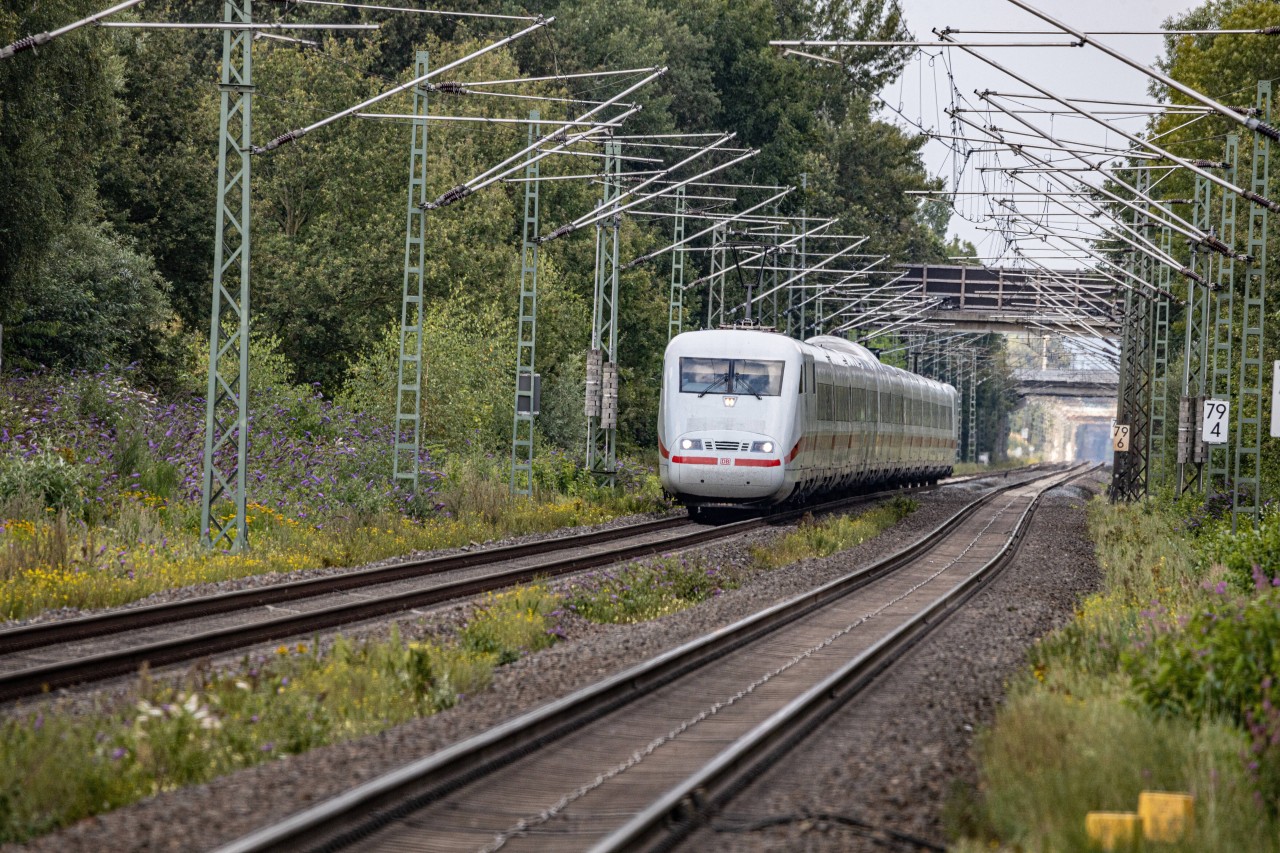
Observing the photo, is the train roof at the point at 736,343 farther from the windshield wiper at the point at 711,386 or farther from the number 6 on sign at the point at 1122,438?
the number 6 on sign at the point at 1122,438

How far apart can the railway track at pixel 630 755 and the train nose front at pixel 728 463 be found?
42.7ft

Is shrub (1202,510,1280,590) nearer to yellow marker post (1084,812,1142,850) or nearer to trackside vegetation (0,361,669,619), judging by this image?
trackside vegetation (0,361,669,619)

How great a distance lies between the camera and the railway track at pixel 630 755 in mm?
7953

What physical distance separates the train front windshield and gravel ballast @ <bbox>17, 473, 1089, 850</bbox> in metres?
11.5

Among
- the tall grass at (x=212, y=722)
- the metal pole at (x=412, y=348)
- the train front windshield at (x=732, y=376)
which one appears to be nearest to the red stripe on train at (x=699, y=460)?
the train front windshield at (x=732, y=376)

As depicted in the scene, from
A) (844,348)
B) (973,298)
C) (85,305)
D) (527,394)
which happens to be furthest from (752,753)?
(973,298)

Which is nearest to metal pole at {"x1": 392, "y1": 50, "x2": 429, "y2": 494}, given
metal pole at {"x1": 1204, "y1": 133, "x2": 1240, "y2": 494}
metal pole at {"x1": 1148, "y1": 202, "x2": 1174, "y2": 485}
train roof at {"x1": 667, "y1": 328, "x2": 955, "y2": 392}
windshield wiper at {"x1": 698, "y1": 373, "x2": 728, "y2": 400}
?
train roof at {"x1": 667, "y1": 328, "x2": 955, "y2": 392}

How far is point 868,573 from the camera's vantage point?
23.2 metres

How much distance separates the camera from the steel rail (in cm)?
796

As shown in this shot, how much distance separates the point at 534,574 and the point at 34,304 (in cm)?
1993

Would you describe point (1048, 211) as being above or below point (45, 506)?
above

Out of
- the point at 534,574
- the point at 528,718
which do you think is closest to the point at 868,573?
the point at 534,574

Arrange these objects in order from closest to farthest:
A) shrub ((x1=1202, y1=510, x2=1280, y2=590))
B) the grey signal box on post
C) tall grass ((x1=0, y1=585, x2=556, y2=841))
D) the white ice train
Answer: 1. tall grass ((x1=0, y1=585, x2=556, y2=841))
2. shrub ((x1=1202, y1=510, x2=1280, y2=590))
3. the white ice train
4. the grey signal box on post

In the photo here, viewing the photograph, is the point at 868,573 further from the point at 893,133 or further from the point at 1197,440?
the point at 893,133
